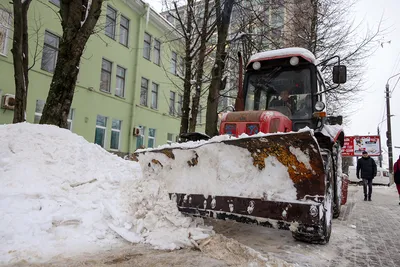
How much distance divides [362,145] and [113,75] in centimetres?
2110

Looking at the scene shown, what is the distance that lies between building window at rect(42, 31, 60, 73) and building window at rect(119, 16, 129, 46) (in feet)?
15.0

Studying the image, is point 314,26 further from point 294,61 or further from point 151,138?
point 294,61

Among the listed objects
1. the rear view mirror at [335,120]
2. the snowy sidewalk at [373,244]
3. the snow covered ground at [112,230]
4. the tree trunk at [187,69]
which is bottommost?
the snowy sidewalk at [373,244]

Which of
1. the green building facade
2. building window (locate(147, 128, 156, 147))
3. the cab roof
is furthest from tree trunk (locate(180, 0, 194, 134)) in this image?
building window (locate(147, 128, 156, 147))

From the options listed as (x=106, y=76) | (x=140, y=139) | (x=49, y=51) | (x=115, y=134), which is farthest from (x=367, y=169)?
(x=49, y=51)

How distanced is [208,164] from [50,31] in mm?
13027

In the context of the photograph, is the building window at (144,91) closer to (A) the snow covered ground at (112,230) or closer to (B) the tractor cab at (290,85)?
(A) the snow covered ground at (112,230)

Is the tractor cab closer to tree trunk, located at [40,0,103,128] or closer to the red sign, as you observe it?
tree trunk, located at [40,0,103,128]

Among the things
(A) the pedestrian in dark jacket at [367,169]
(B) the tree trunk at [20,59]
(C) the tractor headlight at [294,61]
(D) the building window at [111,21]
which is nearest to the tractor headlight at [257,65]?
(C) the tractor headlight at [294,61]

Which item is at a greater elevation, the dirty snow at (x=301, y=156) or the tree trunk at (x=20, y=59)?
the tree trunk at (x=20, y=59)

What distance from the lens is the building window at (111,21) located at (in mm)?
16594

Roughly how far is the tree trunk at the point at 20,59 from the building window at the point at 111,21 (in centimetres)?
786

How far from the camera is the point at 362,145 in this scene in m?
25.4

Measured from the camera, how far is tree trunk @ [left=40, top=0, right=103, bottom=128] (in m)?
6.80
